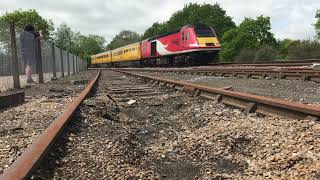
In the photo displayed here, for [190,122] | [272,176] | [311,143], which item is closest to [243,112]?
[190,122]

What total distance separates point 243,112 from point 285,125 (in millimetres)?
1202

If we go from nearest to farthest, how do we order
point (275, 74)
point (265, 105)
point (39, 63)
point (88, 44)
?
point (265, 105) → point (275, 74) → point (39, 63) → point (88, 44)

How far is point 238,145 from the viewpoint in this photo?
156 inches

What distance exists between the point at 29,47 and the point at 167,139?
10.5 metres

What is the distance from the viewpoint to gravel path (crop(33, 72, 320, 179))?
3109mm

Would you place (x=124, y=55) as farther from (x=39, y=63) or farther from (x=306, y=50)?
(x=39, y=63)

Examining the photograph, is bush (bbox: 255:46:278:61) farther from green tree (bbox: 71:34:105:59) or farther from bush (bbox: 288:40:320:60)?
green tree (bbox: 71:34:105:59)

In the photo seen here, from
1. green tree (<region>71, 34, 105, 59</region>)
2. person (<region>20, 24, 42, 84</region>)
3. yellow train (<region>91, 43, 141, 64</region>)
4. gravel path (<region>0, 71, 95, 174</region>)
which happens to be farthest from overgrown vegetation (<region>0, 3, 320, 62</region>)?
gravel path (<region>0, 71, 95, 174</region>)

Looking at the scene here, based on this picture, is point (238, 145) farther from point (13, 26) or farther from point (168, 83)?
point (13, 26)

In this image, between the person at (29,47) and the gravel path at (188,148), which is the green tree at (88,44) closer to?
the person at (29,47)

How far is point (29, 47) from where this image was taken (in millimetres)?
13961

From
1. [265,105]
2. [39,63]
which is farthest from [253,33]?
[265,105]

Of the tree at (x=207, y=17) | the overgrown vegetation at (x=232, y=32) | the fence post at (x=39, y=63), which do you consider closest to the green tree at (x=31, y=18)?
the overgrown vegetation at (x=232, y=32)

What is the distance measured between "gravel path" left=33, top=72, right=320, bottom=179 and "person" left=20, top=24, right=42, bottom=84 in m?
8.30
